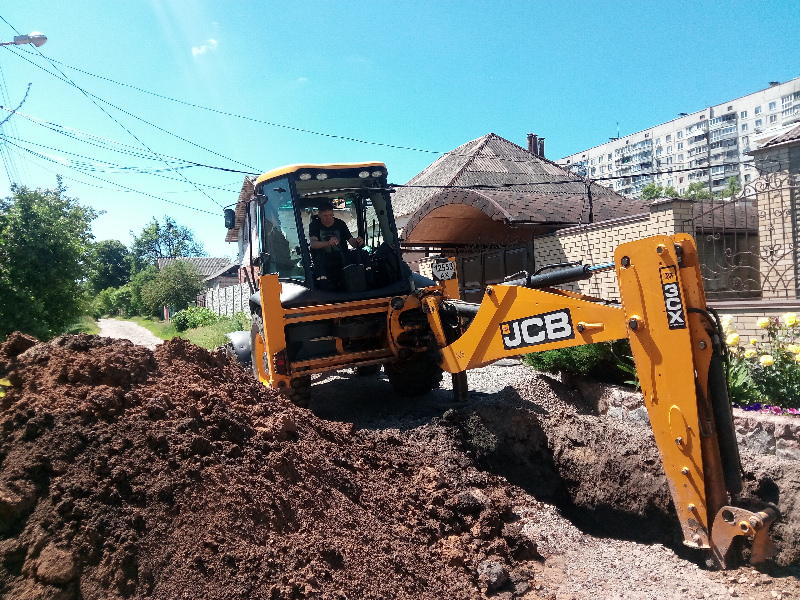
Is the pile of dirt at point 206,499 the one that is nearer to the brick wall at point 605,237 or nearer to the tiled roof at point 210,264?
the brick wall at point 605,237

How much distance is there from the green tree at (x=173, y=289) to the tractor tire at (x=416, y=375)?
35.2m

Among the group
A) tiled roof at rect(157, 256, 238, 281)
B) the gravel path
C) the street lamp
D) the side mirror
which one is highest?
the street lamp

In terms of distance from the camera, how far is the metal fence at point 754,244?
7.04 m

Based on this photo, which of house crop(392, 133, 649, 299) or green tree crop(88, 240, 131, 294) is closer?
house crop(392, 133, 649, 299)

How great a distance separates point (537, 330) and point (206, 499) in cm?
243

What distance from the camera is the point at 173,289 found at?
1531 inches

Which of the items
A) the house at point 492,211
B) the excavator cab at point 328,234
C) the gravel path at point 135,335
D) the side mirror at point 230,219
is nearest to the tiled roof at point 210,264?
the gravel path at point 135,335

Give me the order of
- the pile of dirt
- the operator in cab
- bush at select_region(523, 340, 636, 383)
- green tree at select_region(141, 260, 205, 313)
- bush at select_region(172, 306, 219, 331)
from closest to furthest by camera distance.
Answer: the pile of dirt < the operator in cab < bush at select_region(523, 340, 636, 383) < bush at select_region(172, 306, 219, 331) < green tree at select_region(141, 260, 205, 313)

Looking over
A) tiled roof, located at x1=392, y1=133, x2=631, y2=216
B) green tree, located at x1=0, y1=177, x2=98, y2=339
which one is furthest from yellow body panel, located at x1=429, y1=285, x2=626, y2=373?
tiled roof, located at x1=392, y1=133, x2=631, y2=216

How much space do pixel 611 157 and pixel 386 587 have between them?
4116 inches

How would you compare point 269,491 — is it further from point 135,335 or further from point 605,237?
point 135,335

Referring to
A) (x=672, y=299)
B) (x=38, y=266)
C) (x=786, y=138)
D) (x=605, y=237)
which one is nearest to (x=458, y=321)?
(x=672, y=299)

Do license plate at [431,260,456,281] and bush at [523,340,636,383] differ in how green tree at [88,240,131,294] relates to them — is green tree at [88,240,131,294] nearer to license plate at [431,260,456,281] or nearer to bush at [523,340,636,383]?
license plate at [431,260,456,281]

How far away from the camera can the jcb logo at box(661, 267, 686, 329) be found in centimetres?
319
